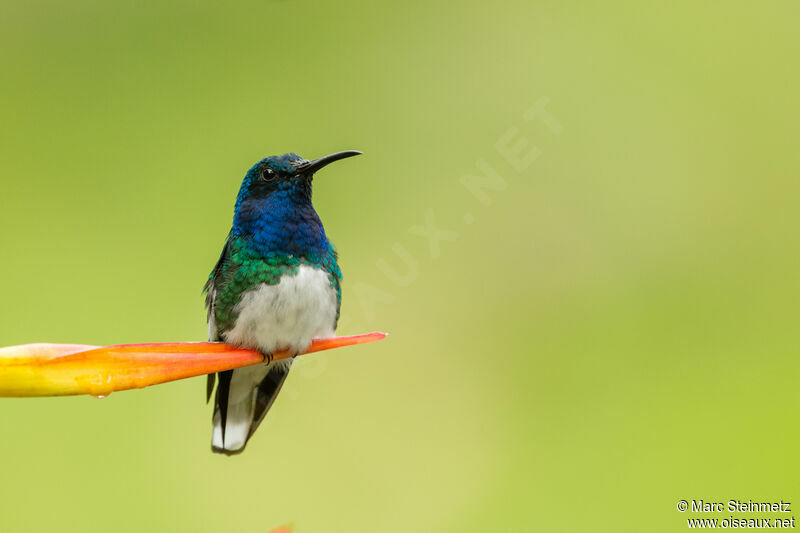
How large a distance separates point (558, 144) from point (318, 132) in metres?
0.78

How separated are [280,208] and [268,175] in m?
0.04

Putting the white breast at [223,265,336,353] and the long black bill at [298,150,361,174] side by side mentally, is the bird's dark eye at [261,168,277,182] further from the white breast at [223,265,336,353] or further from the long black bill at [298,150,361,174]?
the white breast at [223,265,336,353]

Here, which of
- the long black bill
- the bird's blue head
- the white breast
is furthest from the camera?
the white breast

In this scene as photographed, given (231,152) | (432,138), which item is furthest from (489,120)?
(231,152)

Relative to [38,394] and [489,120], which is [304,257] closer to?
[38,394]

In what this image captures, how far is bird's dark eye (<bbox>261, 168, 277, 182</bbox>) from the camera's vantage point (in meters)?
0.91

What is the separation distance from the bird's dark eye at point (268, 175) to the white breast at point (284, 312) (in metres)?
0.15

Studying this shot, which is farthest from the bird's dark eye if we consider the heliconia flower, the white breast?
the heliconia flower

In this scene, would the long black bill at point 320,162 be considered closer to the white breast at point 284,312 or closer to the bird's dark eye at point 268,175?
the bird's dark eye at point 268,175

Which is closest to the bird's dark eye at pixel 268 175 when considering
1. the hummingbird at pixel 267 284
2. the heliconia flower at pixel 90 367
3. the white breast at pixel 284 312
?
the hummingbird at pixel 267 284

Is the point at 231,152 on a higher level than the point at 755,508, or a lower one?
higher

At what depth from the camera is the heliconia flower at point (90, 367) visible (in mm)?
497

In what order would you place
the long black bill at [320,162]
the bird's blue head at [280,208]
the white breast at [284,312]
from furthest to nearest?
the white breast at [284,312] → the bird's blue head at [280,208] → the long black bill at [320,162]

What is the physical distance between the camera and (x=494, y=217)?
7.77 ft
